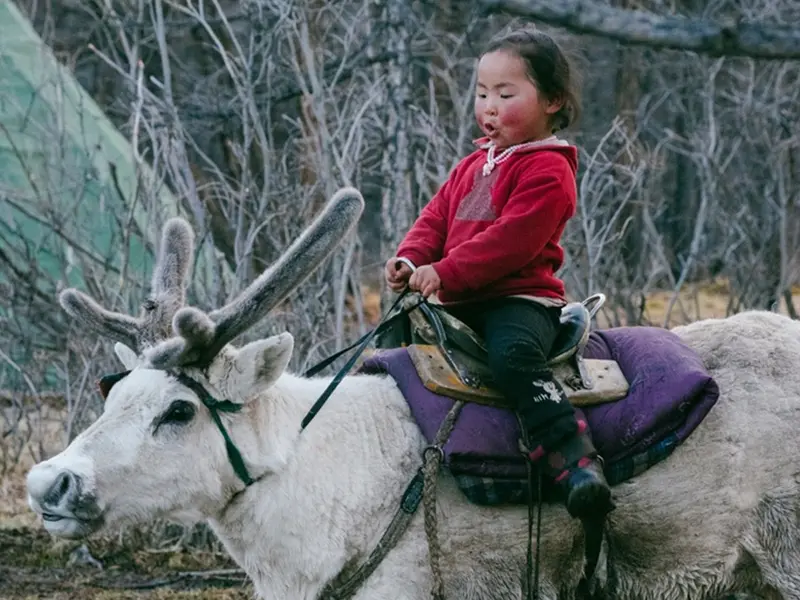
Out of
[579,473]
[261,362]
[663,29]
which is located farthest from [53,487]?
[663,29]

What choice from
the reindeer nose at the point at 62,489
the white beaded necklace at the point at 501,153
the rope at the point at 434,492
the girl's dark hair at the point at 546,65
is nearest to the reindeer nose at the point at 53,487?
the reindeer nose at the point at 62,489

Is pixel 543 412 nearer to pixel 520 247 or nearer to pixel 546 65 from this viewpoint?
pixel 520 247

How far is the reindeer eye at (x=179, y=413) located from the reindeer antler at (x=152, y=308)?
277 millimetres

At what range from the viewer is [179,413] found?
4.31m

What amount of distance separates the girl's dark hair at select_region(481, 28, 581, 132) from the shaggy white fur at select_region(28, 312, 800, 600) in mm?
1061

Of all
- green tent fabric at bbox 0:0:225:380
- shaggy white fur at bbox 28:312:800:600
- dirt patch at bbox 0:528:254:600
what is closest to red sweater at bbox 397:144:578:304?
shaggy white fur at bbox 28:312:800:600

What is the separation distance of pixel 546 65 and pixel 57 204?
15.2 feet

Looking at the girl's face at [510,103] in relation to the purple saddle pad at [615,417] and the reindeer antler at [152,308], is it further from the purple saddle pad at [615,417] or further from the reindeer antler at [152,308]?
the reindeer antler at [152,308]

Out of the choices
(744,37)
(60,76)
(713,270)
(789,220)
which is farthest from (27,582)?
(713,270)

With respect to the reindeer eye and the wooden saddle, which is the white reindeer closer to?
the reindeer eye

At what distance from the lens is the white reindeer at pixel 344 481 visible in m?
4.28

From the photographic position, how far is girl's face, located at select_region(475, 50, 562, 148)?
4.53 m

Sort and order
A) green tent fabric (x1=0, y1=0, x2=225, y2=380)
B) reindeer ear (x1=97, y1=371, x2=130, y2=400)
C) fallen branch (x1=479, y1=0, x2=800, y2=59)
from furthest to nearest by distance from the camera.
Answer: green tent fabric (x1=0, y1=0, x2=225, y2=380)
fallen branch (x1=479, y1=0, x2=800, y2=59)
reindeer ear (x1=97, y1=371, x2=130, y2=400)

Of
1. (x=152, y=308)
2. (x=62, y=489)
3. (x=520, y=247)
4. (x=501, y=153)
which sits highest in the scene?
(x=501, y=153)
